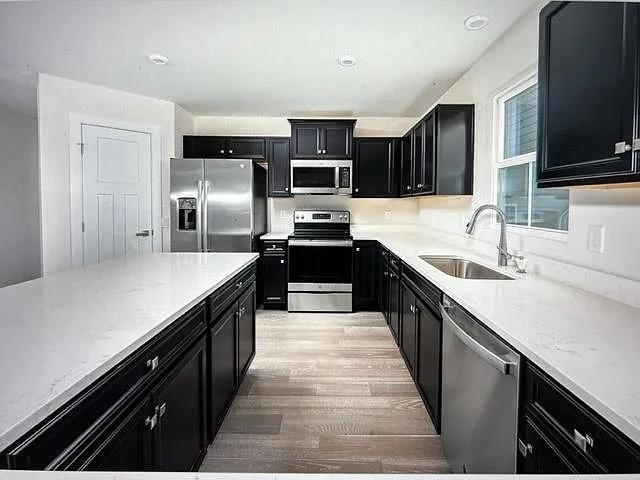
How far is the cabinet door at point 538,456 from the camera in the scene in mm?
942

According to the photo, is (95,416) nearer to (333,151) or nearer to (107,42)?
(107,42)

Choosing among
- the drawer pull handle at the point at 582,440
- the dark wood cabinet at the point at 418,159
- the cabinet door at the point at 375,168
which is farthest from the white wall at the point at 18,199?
the drawer pull handle at the point at 582,440

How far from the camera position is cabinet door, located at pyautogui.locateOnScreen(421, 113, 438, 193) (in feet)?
11.1

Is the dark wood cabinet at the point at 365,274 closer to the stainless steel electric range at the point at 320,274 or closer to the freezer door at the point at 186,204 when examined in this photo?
the stainless steel electric range at the point at 320,274

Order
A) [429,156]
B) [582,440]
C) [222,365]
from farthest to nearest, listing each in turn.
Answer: [429,156], [222,365], [582,440]

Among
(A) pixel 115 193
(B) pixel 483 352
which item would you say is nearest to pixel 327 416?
(B) pixel 483 352

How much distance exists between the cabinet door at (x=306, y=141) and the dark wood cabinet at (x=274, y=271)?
1076mm

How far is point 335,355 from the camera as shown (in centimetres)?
331

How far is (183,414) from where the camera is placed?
1.53 metres

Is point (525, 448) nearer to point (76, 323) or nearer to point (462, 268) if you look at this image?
point (76, 323)

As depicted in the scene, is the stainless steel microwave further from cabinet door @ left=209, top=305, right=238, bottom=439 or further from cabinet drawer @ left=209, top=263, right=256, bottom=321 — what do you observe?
cabinet door @ left=209, top=305, right=238, bottom=439

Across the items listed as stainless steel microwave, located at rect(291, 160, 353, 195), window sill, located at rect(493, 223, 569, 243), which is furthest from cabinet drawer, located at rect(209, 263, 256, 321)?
stainless steel microwave, located at rect(291, 160, 353, 195)

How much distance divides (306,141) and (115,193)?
7.17ft

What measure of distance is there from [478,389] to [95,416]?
4.01ft
